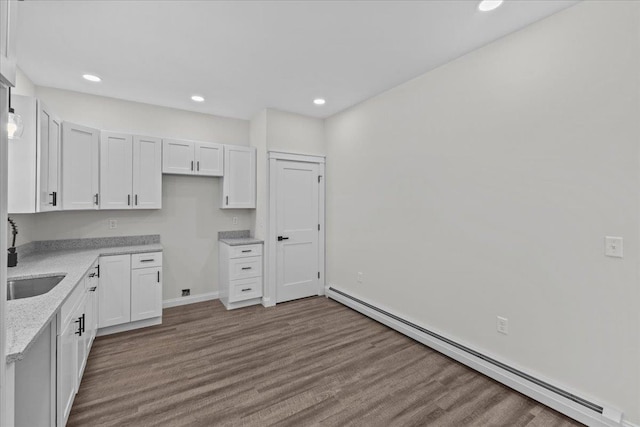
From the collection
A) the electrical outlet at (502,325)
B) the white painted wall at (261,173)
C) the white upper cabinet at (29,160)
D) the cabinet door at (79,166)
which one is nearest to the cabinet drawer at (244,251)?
the white painted wall at (261,173)

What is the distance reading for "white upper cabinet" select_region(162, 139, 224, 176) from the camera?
145 inches

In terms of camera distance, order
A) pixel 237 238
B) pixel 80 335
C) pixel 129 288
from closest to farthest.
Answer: pixel 80 335 → pixel 129 288 → pixel 237 238

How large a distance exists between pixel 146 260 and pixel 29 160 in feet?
4.69

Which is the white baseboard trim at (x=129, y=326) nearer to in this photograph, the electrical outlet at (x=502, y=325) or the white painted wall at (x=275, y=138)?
the white painted wall at (x=275, y=138)

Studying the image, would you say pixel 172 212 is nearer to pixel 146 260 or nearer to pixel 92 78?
pixel 146 260

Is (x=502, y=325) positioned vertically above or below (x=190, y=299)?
above

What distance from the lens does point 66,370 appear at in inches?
70.6

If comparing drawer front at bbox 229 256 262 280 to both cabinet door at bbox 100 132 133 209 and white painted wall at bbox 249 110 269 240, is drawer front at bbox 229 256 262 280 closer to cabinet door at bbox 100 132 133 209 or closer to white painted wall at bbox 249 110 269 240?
white painted wall at bbox 249 110 269 240

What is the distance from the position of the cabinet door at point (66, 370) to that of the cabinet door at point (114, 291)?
45.9 inches

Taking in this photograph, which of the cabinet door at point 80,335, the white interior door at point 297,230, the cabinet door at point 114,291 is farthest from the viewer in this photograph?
the white interior door at point 297,230

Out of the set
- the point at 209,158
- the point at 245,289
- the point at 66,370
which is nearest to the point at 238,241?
the point at 245,289

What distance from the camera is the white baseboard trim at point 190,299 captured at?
3963 millimetres

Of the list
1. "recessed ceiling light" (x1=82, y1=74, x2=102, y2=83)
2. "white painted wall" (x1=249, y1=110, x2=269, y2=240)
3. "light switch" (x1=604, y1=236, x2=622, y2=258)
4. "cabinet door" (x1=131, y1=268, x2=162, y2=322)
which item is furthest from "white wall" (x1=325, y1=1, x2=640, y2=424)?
"recessed ceiling light" (x1=82, y1=74, x2=102, y2=83)

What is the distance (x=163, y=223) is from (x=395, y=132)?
3.31 metres
